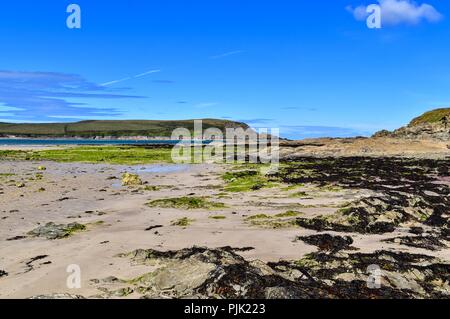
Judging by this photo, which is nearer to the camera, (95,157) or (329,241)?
(329,241)

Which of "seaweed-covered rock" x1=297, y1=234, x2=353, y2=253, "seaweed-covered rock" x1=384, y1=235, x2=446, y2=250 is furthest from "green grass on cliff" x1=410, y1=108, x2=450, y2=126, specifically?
"seaweed-covered rock" x1=297, y1=234, x2=353, y2=253

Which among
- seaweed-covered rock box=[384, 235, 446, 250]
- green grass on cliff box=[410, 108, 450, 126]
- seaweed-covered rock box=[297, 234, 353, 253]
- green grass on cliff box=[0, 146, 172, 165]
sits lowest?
seaweed-covered rock box=[384, 235, 446, 250]

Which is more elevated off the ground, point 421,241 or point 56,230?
point 56,230

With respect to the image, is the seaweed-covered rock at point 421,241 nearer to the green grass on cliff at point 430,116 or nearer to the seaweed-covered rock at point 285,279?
the seaweed-covered rock at point 285,279

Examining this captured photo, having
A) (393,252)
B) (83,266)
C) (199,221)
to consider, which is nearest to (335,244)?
(393,252)

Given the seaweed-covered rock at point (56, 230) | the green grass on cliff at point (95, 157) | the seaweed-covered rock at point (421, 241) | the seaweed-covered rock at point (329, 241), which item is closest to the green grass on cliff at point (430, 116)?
the green grass on cliff at point (95, 157)

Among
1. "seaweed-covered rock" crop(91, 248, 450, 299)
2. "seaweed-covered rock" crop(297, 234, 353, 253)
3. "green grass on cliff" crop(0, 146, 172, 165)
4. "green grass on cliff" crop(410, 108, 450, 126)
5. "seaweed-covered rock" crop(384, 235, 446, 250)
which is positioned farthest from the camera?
"green grass on cliff" crop(410, 108, 450, 126)

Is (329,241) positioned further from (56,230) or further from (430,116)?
(430,116)

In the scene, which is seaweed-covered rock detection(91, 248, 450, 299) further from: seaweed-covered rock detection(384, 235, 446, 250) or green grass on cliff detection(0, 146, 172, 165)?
green grass on cliff detection(0, 146, 172, 165)

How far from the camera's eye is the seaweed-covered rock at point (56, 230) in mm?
15516

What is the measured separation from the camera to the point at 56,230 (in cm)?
1616

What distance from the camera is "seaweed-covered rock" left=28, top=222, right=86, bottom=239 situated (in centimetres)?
1552

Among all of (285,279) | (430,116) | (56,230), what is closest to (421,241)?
(285,279)
